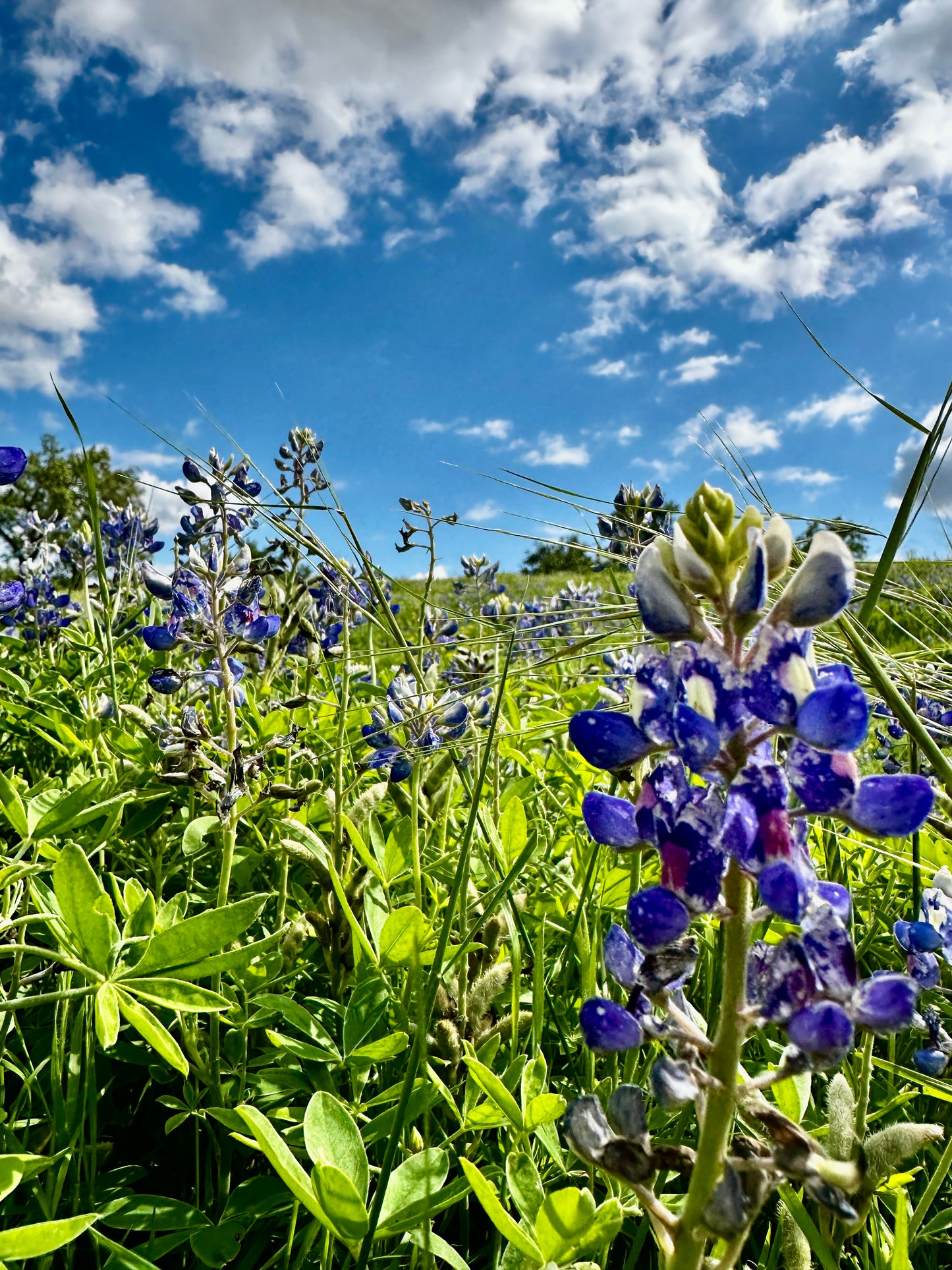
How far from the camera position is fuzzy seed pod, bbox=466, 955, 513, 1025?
1656 millimetres

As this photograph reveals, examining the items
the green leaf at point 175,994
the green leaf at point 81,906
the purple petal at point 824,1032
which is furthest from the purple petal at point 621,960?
the green leaf at point 81,906

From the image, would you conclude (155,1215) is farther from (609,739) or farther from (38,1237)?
(609,739)

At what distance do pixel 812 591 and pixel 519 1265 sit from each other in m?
1.02

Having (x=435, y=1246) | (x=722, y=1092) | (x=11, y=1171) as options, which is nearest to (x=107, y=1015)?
(x=11, y=1171)

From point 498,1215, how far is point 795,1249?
1.52 feet

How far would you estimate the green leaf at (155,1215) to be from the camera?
1.29 meters

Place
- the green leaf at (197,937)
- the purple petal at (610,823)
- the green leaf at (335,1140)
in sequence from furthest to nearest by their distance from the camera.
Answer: the green leaf at (197,937), the green leaf at (335,1140), the purple petal at (610,823)

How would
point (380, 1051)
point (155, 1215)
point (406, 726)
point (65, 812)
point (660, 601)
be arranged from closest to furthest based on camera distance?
point (660, 601), point (155, 1215), point (380, 1051), point (65, 812), point (406, 726)

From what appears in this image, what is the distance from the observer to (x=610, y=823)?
88 cm

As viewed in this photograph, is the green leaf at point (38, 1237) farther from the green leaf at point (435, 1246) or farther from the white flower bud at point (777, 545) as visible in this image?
the white flower bud at point (777, 545)

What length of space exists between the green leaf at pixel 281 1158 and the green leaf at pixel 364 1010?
1.41 feet

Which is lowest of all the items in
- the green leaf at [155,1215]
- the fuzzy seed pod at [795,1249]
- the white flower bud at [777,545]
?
the fuzzy seed pod at [795,1249]

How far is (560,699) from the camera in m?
3.78

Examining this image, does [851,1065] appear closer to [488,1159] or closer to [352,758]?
[488,1159]
